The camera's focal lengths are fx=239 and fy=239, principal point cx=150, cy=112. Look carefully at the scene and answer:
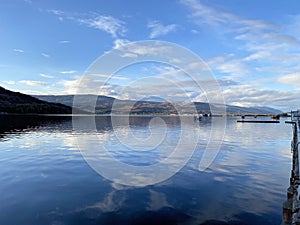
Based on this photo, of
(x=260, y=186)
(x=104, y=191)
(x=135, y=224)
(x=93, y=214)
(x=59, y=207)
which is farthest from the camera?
(x=260, y=186)

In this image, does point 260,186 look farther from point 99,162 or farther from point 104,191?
point 99,162

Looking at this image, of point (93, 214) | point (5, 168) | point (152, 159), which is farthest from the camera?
point (152, 159)

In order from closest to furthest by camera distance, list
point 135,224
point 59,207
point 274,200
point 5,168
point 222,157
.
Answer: point 135,224
point 59,207
point 274,200
point 5,168
point 222,157

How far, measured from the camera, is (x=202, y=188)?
19297mm

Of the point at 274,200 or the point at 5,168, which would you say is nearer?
the point at 274,200

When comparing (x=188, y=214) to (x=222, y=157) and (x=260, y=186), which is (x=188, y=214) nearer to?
(x=260, y=186)

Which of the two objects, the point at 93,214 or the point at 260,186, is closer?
the point at 93,214

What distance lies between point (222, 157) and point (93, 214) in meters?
23.7

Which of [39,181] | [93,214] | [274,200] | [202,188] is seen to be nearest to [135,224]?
[93,214]

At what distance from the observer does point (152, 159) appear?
102 ft

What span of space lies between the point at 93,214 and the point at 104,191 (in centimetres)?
425

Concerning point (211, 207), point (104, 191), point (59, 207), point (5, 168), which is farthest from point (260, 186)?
point (5, 168)

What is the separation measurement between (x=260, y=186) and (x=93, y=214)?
14153mm

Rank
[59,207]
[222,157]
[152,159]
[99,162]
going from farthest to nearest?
[222,157]
[152,159]
[99,162]
[59,207]
